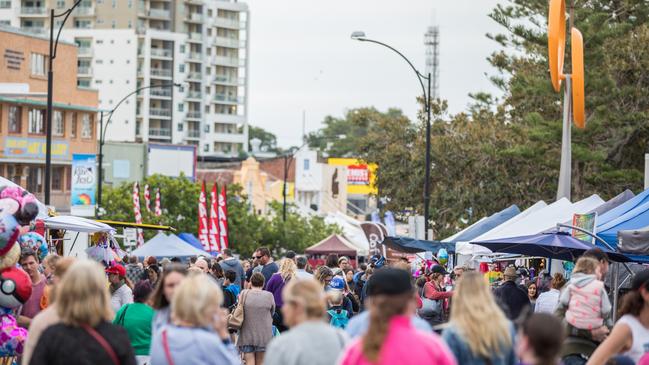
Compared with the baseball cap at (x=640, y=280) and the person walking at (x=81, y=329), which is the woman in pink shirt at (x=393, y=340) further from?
the baseball cap at (x=640, y=280)

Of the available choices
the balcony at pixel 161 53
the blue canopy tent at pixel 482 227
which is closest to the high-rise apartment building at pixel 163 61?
the balcony at pixel 161 53

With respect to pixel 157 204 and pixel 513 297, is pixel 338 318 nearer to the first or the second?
pixel 513 297

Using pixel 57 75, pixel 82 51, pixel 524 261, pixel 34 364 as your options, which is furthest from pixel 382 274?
pixel 82 51

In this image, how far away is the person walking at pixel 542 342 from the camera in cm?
754

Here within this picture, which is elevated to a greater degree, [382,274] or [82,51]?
[82,51]

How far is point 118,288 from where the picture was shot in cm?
1642

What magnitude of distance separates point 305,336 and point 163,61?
13000cm

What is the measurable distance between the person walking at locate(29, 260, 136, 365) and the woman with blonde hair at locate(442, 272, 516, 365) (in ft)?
6.77

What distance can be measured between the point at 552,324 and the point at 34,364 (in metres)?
3.09

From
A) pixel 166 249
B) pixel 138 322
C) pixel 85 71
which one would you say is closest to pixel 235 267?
pixel 166 249

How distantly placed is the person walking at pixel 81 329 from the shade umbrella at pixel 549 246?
10.6 metres

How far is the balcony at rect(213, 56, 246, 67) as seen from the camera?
485ft

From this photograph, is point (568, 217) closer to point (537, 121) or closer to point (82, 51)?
point (537, 121)

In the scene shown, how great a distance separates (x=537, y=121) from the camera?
45.9 metres
